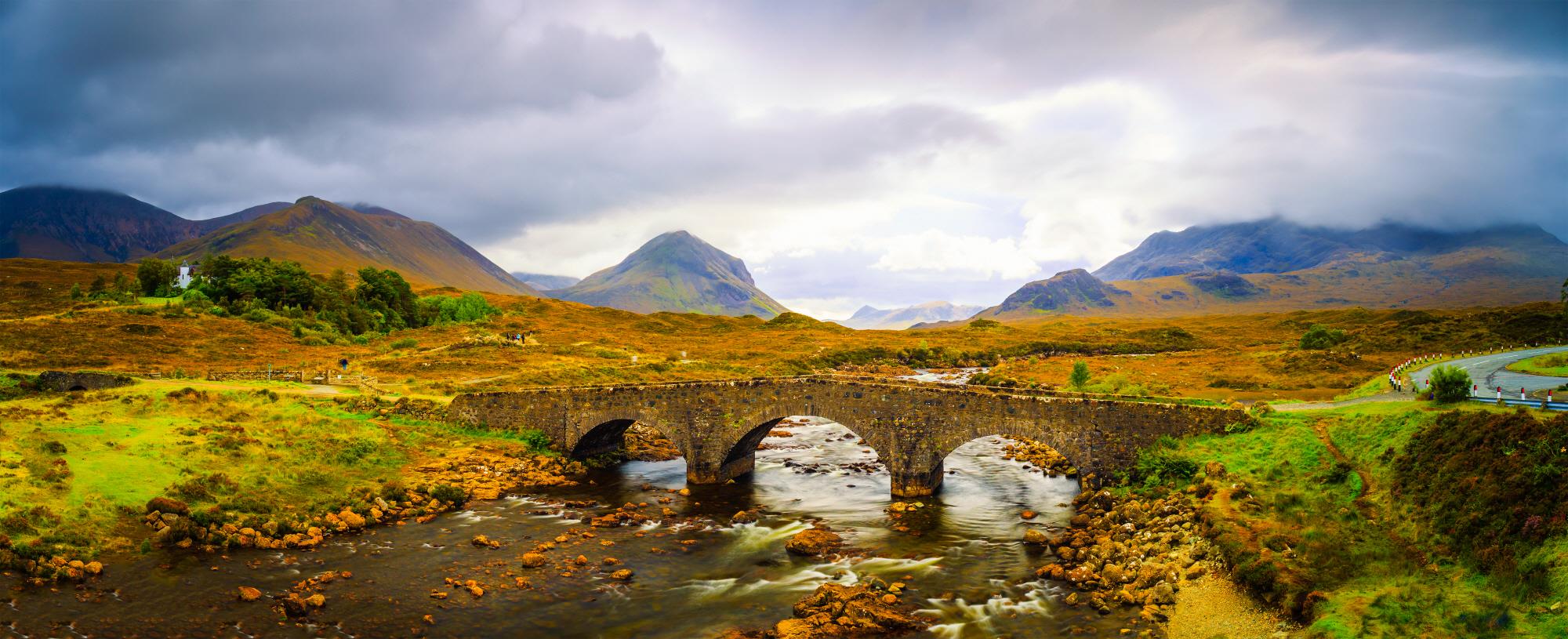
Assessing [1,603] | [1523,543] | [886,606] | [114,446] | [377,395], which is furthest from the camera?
[377,395]

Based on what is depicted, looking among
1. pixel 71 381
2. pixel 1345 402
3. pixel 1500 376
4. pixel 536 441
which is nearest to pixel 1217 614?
pixel 1345 402

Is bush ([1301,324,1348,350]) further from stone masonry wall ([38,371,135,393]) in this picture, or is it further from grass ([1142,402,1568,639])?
stone masonry wall ([38,371,135,393])

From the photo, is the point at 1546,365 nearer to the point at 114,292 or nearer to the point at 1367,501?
the point at 1367,501

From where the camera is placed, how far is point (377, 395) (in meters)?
41.4

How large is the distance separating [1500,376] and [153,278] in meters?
121

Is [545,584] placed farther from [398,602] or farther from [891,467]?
[891,467]

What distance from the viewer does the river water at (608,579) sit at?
59.2 feet

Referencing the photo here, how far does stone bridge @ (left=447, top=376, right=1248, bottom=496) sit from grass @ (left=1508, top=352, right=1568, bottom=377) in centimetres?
2012

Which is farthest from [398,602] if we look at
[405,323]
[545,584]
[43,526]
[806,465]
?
[405,323]

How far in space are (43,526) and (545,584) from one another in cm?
1468

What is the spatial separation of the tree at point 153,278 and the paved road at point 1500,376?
115 m

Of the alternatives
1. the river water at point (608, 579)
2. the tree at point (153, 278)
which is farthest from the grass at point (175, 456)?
the tree at point (153, 278)

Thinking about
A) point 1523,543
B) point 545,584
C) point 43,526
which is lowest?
point 545,584

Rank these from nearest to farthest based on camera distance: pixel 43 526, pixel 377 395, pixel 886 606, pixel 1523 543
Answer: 1. pixel 1523 543
2. pixel 886 606
3. pixel 43 526
4. pixel 377 395
